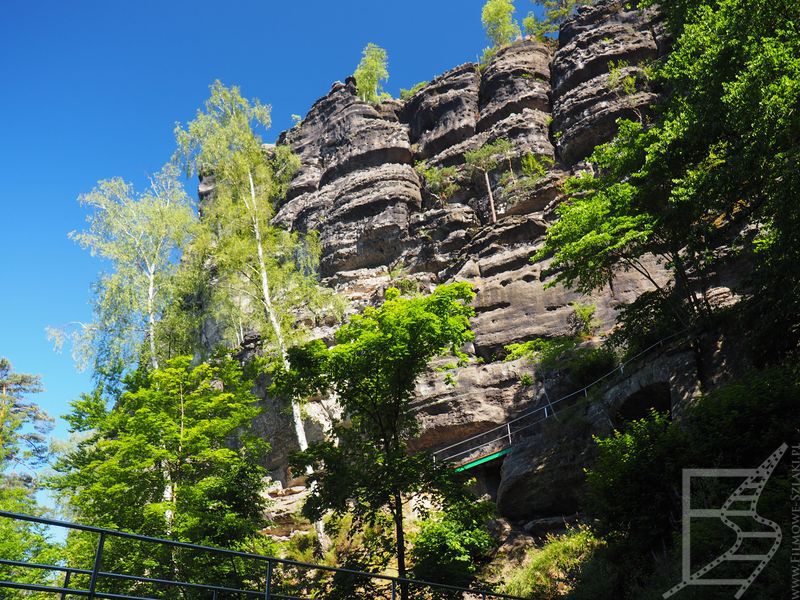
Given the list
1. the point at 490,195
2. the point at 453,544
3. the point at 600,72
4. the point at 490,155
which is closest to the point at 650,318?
the point at 453,544

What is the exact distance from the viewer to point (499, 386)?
21.8 m

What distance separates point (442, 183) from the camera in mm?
37781

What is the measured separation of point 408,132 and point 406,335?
33431 mm

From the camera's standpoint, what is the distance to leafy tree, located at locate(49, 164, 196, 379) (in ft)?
74.0

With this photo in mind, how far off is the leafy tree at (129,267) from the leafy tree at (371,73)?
983 inches

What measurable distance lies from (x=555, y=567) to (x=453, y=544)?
283 centimetres

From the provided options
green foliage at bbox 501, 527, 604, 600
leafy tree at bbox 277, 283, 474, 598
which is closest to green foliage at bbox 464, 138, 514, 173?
leafy tree at bbox 277, 283, 474, 598

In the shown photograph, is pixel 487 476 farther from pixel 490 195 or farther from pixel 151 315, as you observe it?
pixel 490 195

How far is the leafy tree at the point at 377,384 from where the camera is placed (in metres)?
11.1

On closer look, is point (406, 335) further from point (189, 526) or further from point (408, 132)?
point (408, 132)

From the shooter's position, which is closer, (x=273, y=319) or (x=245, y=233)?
(x=273, y=319)

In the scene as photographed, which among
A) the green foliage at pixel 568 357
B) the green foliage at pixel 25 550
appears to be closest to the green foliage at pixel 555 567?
the green foliage at pixel 568 357

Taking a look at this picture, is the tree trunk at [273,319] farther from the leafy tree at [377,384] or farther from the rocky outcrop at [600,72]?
the rocky outcrop at [600,72]

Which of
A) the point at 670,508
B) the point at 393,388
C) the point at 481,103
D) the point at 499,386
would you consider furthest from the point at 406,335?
the point at 481,103
